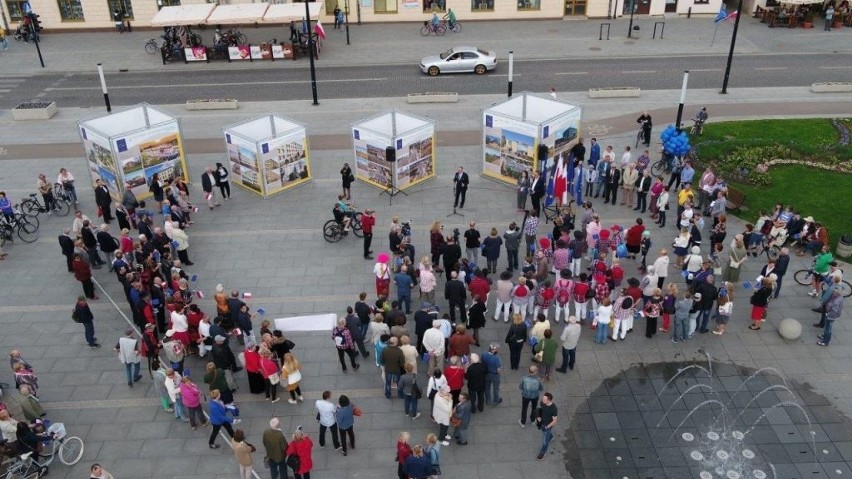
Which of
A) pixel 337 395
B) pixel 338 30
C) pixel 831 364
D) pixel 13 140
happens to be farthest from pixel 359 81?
pixel 831 364

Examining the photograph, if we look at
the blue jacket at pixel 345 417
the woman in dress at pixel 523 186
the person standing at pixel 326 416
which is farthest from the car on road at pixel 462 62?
the blue jacket at pixel 345 417

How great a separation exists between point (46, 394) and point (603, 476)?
37.6 ft

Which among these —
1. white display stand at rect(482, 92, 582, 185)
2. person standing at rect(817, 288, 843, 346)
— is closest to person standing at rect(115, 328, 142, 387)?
white display stand at rect(482, 92, 582, 185)

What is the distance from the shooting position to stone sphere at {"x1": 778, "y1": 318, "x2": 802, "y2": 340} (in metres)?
15.9

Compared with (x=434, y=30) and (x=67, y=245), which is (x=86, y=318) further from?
(x=434, y=30)

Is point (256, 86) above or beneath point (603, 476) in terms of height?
above

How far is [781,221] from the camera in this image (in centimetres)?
1861

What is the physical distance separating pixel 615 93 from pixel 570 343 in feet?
62.7

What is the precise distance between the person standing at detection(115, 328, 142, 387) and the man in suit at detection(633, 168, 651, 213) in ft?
47.3

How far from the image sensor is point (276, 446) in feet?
38.7

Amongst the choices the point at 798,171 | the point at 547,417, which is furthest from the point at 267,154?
the point at 798,171

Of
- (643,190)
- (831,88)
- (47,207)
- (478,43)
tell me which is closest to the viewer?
(643,190)

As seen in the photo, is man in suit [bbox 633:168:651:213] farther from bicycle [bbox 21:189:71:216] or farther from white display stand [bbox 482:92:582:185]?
bicycle [bbox 21:189:71:216]

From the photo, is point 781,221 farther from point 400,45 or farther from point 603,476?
point 400,45
